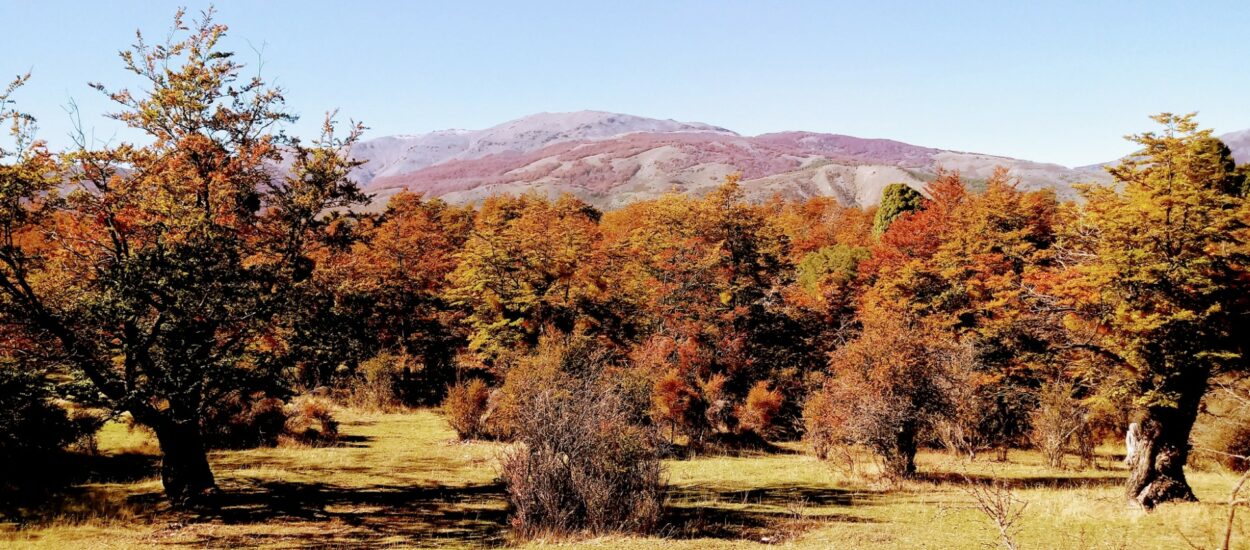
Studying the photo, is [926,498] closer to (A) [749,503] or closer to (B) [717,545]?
(A) [749,503]

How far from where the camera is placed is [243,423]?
83.7 feet

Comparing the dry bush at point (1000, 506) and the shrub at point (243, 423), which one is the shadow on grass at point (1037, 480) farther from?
the shrub at point (243, 423)

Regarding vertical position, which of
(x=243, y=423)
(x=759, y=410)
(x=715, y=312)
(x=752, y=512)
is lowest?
(x=752, y=512)

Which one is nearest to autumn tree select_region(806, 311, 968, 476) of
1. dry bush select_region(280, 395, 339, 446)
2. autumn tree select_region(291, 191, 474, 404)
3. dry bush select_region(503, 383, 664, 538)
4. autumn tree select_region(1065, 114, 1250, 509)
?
autumn tree select_region(1065, 114, 1250, 509)

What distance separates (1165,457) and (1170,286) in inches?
173

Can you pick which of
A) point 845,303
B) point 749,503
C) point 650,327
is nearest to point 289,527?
point 749,503

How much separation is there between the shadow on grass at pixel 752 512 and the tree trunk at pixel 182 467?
37.3 ft

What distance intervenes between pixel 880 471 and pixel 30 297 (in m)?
23.8

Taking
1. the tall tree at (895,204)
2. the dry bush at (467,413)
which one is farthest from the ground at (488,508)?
the tall tree at (895,204)

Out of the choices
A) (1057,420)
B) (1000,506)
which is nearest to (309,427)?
(1000,506)

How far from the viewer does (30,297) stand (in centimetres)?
1409

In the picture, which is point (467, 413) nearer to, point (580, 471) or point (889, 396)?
point (580, 471)

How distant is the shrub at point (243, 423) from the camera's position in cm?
2466

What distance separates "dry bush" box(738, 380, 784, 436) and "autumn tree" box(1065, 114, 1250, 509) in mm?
17186
